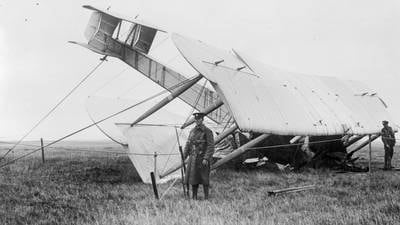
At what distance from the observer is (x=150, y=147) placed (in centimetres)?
1171

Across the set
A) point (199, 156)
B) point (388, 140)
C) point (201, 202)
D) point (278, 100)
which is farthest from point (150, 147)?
point (388, 140)

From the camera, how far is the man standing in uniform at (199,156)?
820 centimetres

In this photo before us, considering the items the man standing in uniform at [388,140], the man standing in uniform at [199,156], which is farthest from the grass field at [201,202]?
the man standing in uniform at [388,140]

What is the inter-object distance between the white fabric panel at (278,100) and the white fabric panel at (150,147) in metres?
2.55

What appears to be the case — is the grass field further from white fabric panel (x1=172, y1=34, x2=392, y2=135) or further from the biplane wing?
the biplane wing

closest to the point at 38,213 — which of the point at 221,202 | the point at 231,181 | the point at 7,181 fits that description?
the point at 221,202

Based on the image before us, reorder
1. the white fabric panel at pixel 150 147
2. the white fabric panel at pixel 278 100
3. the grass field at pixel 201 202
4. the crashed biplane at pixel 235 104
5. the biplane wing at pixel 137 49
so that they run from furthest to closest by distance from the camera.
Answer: the biplane wing at pixel 137 49, the white fabric panel at pixel 150 147, the crashed biplane at pixel 235 104, the white fabric panel at pixel 278 100, the grass field at pixel 201 202

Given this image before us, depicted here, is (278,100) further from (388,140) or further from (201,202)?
(388,140)

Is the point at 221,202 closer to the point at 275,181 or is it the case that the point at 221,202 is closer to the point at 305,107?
the point at 275,181

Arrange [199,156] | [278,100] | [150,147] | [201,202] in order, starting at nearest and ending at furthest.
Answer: [201,202] → [199,156] → [278,100] → [150,147]

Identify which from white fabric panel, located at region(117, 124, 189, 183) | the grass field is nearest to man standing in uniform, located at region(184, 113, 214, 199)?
the grass field

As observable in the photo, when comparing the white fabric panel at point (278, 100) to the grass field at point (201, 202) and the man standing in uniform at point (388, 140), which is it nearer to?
the man standing in uniform at point (388, 140)

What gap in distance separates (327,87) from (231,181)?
724 cm

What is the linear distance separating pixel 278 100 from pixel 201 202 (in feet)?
13.6
